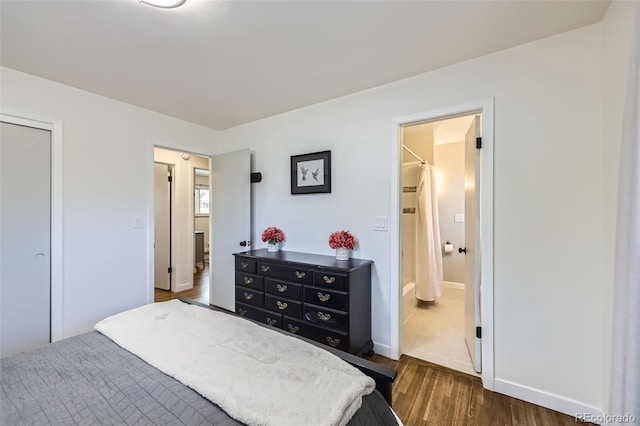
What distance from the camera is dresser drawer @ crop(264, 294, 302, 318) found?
7.61 ft

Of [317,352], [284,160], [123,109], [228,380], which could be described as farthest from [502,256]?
[123,109]

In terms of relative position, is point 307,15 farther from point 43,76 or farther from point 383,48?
point 43,76

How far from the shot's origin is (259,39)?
1698mm

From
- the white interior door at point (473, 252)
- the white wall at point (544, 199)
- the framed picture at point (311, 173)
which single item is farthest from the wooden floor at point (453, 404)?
the framed picture at point (311, 173)

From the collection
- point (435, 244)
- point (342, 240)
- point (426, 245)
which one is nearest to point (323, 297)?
point (342, 240)

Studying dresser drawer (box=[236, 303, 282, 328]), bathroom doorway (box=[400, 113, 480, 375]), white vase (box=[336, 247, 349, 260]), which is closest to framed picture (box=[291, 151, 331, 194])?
white vase (box=[336, 247, 349, 260])

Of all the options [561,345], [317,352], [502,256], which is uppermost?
[502,256]

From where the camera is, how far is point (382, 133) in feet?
7.68

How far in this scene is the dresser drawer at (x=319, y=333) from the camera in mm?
2086

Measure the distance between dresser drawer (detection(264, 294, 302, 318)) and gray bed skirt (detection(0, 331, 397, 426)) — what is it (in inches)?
51.8

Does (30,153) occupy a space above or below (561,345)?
above

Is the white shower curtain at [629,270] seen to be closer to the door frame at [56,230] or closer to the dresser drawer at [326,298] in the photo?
the dresser drawer at [326,298]

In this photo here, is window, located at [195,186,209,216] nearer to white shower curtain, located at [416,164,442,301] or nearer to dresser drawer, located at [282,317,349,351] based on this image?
dresser drawer, located at [282,317,349,351]

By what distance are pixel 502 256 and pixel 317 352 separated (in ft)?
4.85
